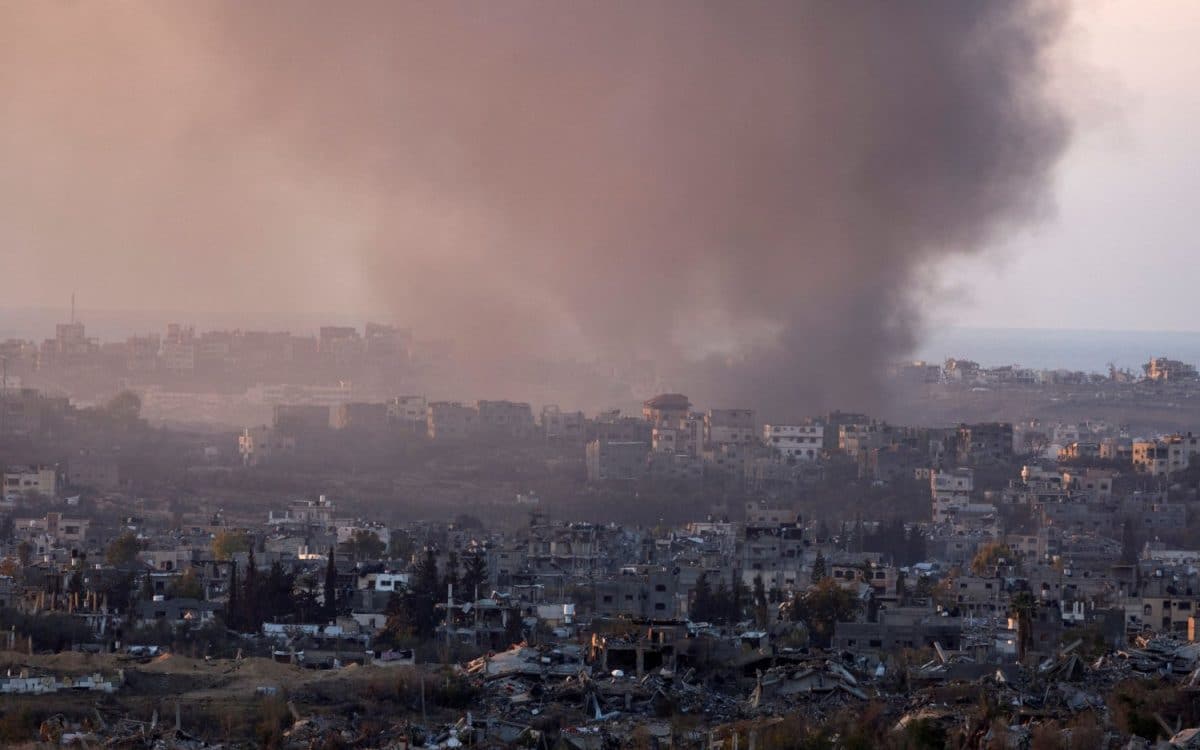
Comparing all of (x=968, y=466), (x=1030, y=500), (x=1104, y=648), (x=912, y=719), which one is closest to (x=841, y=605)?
(x=1104, y=648)

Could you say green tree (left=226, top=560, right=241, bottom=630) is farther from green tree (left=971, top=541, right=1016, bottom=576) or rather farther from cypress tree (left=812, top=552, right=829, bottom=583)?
green tree (left=971, top=541, right=1016, bottom=576)

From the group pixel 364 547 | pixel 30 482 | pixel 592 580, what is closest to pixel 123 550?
pixel 364 547

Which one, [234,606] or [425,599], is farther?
[234,606]

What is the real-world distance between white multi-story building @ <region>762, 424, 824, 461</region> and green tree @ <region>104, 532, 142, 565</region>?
56.3 feet

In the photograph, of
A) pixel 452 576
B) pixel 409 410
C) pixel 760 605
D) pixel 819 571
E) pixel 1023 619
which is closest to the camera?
pixel 1023 619

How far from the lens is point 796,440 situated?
167 feet

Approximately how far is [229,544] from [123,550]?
1857 millimetres

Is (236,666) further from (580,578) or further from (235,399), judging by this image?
(235,399)

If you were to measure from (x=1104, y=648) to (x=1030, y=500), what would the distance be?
59.9 feet

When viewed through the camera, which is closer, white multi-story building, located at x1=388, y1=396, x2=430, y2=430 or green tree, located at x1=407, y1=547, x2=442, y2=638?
green tree, located at x1=407, y1=547, x2=442, y2=638

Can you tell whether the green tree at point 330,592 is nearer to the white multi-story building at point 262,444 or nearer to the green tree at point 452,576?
the green tree at point 452,576

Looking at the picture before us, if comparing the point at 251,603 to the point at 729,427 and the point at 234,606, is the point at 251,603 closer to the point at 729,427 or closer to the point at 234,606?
the point at 234,606

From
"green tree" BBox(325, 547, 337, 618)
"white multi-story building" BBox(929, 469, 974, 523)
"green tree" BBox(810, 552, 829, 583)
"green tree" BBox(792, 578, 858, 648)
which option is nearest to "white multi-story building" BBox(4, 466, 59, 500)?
"white multi-story building" BBox(929, 469, 974, 523)

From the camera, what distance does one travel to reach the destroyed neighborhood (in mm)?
22047
